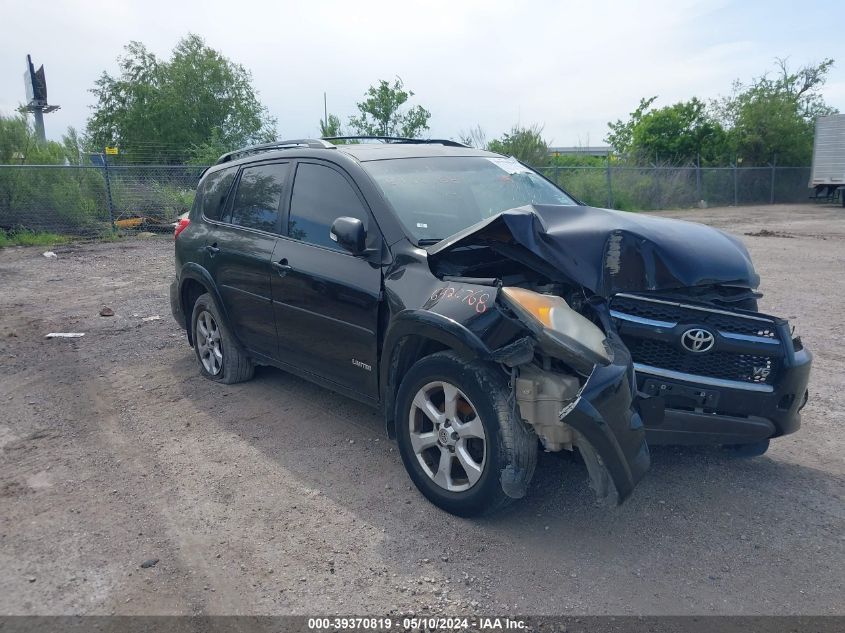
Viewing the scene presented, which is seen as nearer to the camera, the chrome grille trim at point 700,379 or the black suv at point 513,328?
the black suv at point 513,328

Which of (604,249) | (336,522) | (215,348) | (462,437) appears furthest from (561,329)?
(215,348)

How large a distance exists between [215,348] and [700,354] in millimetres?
3954

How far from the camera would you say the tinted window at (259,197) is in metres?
5.04

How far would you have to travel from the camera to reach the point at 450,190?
14.8 ft

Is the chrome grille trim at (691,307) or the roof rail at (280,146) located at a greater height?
the roof rail at (280,146)

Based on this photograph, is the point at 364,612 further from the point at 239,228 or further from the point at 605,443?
the point at 239,228

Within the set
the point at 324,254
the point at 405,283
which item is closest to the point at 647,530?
the point at 405,283

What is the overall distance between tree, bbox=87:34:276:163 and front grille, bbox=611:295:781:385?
3525cm

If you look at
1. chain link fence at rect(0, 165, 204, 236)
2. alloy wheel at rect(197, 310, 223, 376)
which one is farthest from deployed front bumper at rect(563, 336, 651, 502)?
chain link fence at rect(0, 165, 204, 236)

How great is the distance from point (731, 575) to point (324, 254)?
2.90 meters

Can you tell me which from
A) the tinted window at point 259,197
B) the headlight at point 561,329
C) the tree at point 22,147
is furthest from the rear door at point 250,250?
the tree at point 22,147

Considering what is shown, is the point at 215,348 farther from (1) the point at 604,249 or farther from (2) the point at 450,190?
(1) the point at 604,249

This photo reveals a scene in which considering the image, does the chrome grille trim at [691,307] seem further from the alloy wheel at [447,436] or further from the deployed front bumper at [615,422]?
the alloy wheel at [447,436]

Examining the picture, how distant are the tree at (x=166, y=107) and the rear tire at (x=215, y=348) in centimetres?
3209
